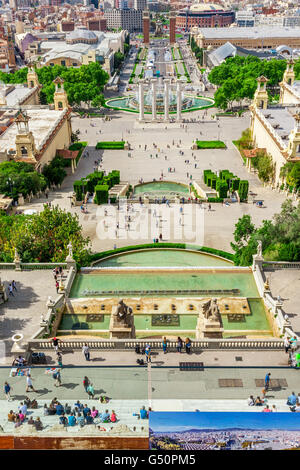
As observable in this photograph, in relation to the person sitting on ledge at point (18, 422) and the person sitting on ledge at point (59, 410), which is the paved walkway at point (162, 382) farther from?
the person sitting on ledge at point (18, 422)

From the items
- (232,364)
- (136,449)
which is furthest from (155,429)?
(232,364)

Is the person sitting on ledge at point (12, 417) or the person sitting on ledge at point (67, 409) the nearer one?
the person sitting on ledge at point (12, 417)

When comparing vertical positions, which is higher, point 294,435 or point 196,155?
point 294,435

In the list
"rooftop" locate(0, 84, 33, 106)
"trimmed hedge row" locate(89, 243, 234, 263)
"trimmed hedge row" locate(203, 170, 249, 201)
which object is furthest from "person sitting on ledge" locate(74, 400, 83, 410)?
"rooftop" locate(0, 84, 33, 106)

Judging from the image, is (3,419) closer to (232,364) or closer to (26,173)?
(232,364)

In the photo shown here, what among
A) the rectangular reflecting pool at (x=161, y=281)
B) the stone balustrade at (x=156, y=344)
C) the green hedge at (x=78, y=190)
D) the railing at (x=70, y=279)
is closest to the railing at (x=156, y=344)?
the stone balustrade at (x=156, y=344)

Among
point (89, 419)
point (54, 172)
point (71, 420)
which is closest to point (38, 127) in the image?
point (54, 172)

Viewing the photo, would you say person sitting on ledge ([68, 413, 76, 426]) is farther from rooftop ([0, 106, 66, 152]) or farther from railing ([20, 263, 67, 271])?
rooftop ([0, 106, 66, 152])
